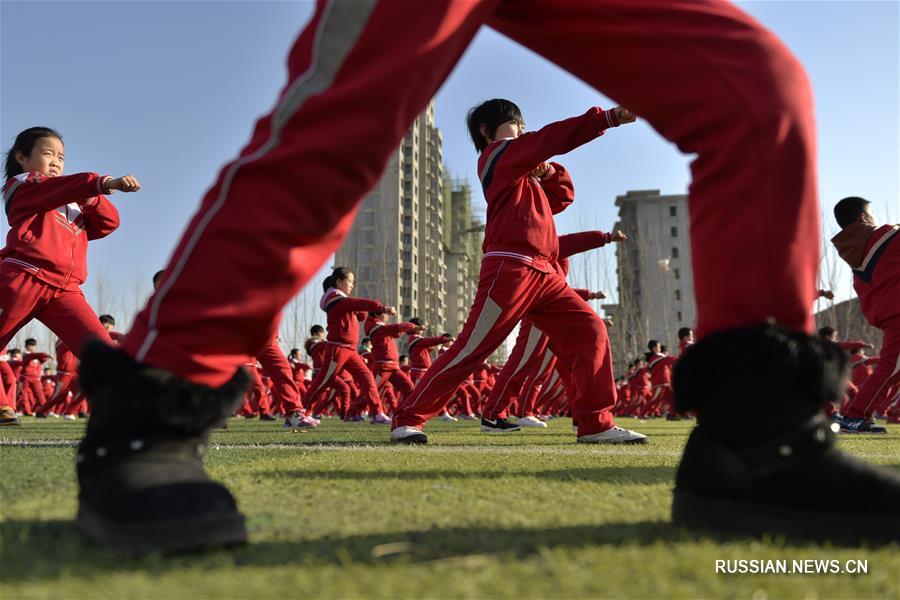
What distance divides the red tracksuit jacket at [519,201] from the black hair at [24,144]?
3.17 meters

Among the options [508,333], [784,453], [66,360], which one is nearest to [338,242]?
[784,453]

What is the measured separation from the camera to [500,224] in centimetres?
510

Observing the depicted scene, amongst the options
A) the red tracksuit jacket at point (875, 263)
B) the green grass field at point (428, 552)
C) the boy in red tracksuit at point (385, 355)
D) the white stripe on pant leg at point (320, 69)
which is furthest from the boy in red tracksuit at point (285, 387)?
the white stripe on pant leg at point (320, 69)

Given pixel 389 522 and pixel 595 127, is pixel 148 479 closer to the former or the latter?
pixel 389 522

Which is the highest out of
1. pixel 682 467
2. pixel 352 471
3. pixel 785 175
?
pixel 785 175

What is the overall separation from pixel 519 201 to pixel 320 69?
153 inches

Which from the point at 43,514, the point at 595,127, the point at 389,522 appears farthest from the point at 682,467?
the point at 595,127

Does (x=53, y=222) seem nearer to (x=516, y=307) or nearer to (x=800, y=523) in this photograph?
(x=516, y=307)

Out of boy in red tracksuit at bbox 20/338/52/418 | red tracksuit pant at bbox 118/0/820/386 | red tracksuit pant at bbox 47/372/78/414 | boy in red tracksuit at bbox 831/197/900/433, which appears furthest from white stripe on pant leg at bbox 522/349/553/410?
boy in red tracksuit at bbox 20/338/52/418

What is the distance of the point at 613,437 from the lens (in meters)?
4.95

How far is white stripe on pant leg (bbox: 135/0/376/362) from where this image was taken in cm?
134

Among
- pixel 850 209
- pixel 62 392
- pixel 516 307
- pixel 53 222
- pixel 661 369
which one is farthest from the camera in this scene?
pixel 661 369

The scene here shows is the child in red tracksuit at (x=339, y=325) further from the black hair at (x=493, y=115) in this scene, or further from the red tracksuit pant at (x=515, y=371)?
the black hair at (x=493, y=115)

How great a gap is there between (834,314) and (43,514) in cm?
3658
